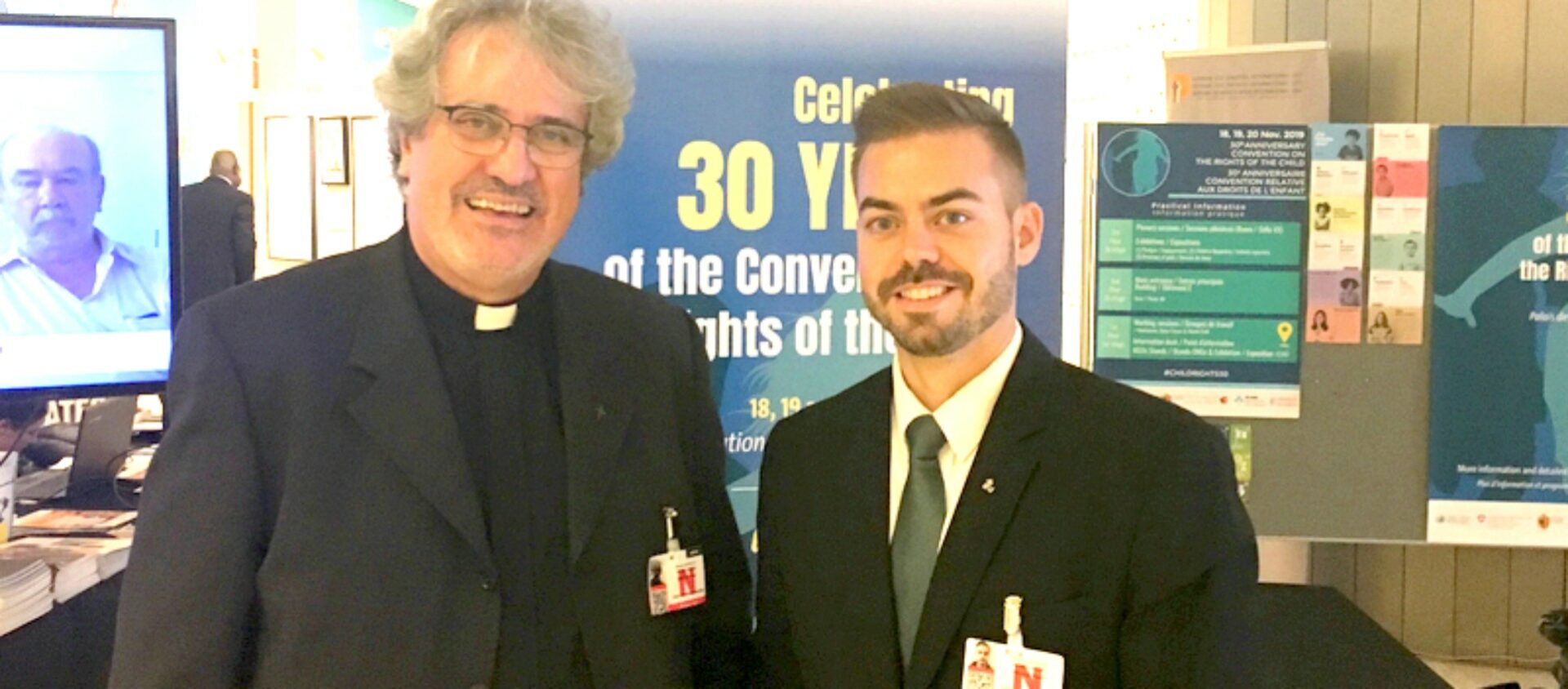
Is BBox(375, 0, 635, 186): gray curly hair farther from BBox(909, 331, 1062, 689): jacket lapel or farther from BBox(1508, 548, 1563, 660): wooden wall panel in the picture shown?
BBox(1508, 548, 1563, 660): wooden wall panel

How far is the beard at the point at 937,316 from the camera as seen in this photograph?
159 centimetres

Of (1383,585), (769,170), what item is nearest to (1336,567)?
(1383,585)

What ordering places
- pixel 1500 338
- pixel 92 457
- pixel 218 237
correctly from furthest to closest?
pixel 218 237 → pixel 1500 338 → pixel 92 457

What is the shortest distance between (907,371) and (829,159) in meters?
1.30

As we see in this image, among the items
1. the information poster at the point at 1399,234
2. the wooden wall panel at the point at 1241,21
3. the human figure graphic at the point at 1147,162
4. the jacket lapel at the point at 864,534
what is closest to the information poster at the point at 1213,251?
the human figure graphic at the point at 1147,162

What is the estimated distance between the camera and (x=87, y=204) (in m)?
2.36

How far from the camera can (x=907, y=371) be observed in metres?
1.69

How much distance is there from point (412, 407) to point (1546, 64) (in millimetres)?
2993

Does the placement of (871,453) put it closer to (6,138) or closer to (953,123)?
(953,123)

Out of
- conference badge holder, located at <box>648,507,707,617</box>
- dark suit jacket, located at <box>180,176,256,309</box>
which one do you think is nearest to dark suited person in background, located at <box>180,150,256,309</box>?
dark suit jacket, located at <box>180,176,256,309</box>

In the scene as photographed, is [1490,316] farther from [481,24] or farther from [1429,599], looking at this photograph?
[481,24]

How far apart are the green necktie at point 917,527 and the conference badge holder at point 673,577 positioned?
32 cm

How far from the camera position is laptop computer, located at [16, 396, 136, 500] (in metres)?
2.72

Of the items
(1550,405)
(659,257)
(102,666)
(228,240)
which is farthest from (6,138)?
(1550,405)
